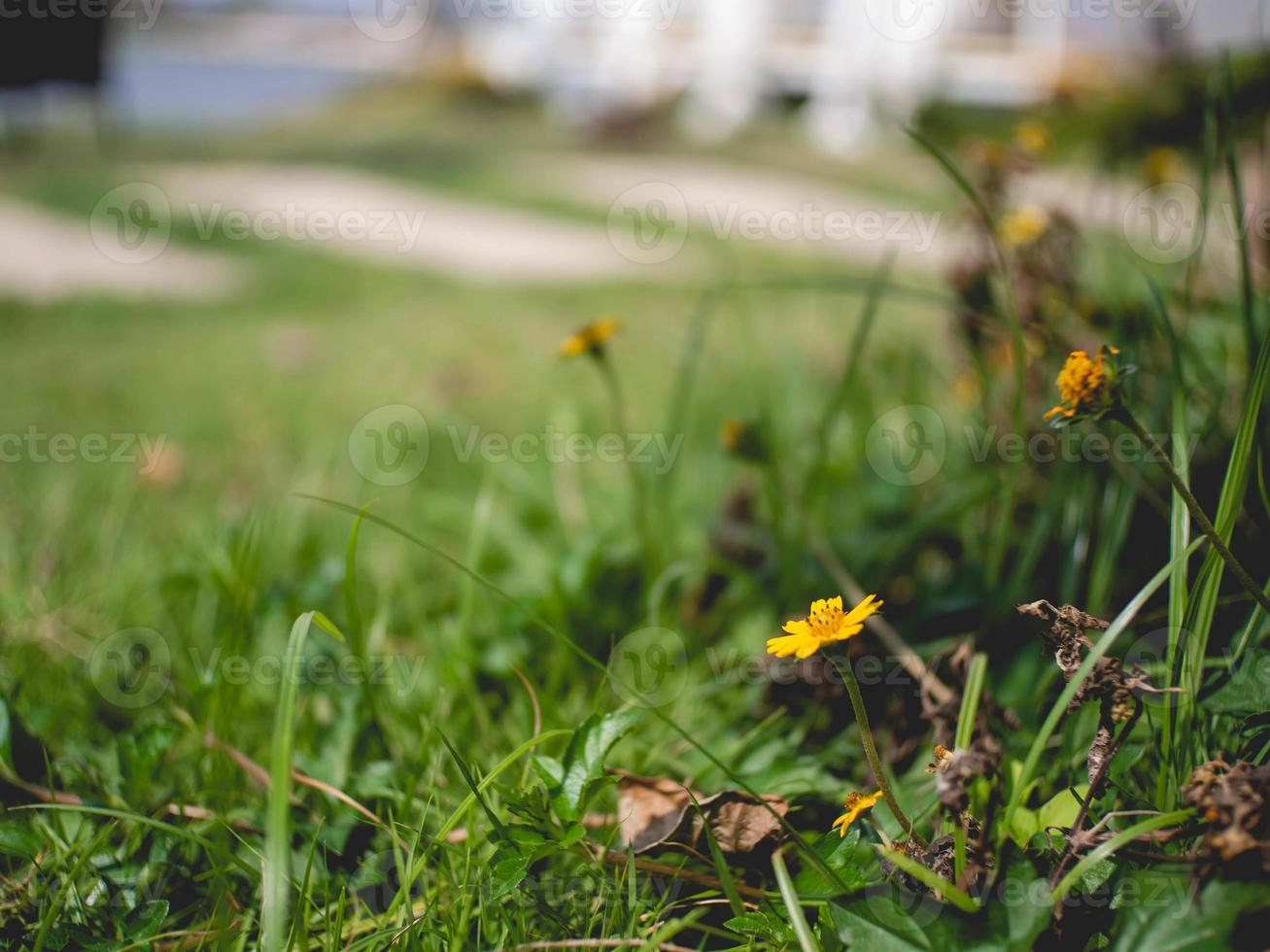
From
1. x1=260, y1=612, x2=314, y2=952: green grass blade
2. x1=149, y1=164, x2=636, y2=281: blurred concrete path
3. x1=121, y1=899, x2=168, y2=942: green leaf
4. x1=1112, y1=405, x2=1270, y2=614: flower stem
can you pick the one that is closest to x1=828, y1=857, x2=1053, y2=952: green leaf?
x1=1112, y1=405, x2=1270, y2=614: flower stem

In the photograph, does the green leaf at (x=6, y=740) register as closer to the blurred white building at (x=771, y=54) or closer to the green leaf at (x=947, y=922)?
the green leaf at (x=947, y=922)

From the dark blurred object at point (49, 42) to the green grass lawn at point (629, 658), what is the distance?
4297 millimetres

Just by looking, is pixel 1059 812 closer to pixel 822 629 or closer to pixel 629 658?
pixel 822 629

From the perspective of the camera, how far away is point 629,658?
1.09 m

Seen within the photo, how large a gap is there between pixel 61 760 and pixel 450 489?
85 centimetres

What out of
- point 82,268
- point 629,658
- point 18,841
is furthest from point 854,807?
point 82,268

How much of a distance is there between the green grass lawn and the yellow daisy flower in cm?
1

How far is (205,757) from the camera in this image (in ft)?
2.95

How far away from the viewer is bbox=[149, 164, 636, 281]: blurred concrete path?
352 centimetres

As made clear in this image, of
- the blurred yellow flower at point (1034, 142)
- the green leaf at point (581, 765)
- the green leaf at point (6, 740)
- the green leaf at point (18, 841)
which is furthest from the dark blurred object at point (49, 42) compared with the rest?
the green leaf at point (581, 765)

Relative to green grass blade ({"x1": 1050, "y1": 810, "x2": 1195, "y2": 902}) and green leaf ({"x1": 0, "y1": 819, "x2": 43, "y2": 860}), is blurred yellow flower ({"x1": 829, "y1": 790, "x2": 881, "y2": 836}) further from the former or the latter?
green leaf ({"x1": 0, "y1": 819, "x2": 43, "y2": 860})

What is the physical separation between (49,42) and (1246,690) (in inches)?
252

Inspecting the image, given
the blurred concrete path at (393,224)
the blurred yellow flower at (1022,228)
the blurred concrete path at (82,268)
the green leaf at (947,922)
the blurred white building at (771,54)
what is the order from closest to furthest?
the green leaf at (947,922) < the blurred yellow flower at (1022,228) < the blurred concrete path at (82,268) < the blurred concrete path at (393,224) < the blurred white building at (771,54)

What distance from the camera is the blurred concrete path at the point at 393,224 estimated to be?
139 inches
